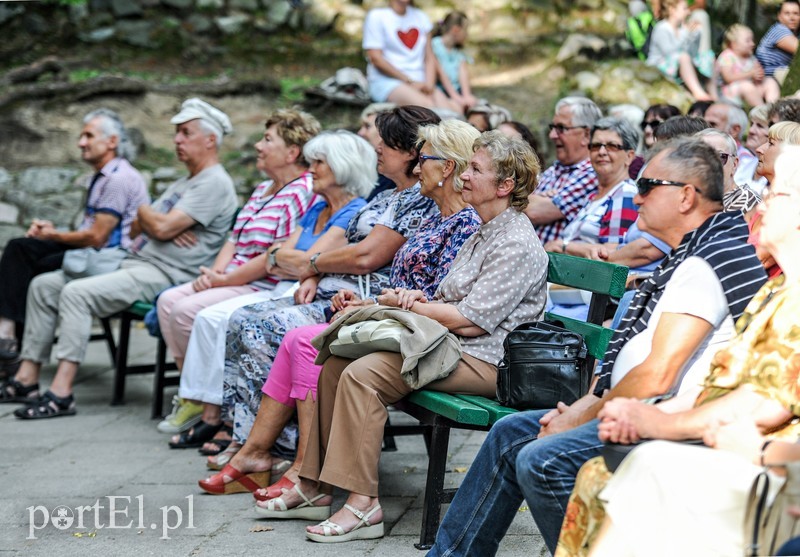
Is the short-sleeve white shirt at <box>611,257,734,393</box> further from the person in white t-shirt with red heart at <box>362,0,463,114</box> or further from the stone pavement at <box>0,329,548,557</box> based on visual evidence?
the person in white t-shirt with red heart at <box>362,0,463,114</box>

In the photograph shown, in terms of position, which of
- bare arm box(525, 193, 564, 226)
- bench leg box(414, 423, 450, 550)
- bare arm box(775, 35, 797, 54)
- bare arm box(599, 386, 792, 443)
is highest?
bare arm box(775, 35, 797, 54)

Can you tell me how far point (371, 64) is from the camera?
938 cm

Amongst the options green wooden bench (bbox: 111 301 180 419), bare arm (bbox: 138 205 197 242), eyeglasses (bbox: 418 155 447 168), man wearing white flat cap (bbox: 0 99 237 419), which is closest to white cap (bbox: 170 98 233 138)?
man wearing white flat cap (bbox: 0 99 237 419)

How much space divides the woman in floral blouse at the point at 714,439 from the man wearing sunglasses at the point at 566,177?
2958mm

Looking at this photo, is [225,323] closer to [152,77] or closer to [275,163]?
[275,163]

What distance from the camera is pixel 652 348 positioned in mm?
2928

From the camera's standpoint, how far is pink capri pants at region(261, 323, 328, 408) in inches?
175

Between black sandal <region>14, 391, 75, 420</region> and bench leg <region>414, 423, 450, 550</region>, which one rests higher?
bench leg <region>414, 423, 450, 550</region>

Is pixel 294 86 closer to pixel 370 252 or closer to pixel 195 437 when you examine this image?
pixel 195 437

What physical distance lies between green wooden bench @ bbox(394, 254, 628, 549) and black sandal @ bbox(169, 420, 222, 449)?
1.81m

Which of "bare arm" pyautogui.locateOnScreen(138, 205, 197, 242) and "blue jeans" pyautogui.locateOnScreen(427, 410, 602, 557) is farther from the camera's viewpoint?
"bare arm" pyautogui.locateOnScreen(138, 205, 197, 242)

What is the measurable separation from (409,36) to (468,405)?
20.4ft

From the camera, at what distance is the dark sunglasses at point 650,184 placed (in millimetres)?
3072

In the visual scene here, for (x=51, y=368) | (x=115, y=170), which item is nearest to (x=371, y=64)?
(x=115, y=170)
